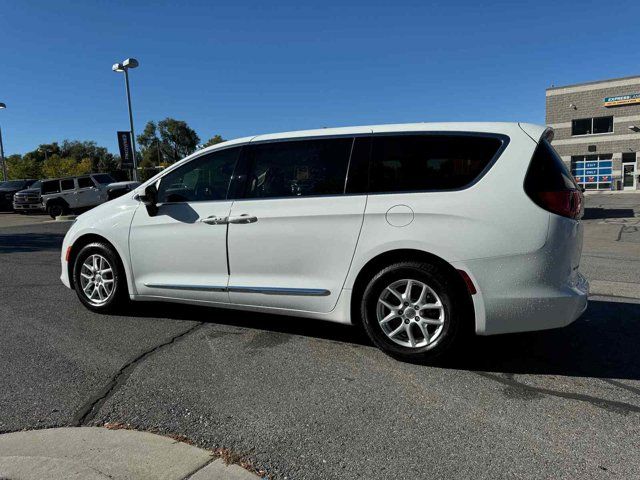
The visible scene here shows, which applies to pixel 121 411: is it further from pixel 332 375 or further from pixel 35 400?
pixel 332 375

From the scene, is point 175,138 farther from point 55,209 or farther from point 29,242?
point 29,242

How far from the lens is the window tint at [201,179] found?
4.43 metres

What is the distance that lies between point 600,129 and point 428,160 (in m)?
41.8

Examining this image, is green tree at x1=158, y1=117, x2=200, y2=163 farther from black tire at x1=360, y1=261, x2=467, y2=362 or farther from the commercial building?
black tire at x1=360, y1=261, x2=467, y2=362

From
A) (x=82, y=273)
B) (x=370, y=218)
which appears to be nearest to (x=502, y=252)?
(x=370, y=218)

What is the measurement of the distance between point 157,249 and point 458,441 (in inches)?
127

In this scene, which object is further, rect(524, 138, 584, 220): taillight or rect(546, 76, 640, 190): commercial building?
rect(546, 76, 640, 190): commercial building

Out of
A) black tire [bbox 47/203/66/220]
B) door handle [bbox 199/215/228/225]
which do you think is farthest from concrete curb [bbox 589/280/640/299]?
black tire [bbox 47/203/66/220]

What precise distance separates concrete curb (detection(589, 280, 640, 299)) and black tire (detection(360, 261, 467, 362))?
3.27 meters

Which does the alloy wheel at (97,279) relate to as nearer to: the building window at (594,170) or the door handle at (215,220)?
the door handle at (215,220)

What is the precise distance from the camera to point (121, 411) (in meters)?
3.01

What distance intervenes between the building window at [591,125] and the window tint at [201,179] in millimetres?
41657

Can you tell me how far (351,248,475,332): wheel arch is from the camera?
3484mm

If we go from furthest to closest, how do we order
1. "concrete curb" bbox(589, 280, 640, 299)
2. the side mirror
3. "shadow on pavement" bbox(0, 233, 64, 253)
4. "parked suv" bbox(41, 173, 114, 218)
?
"parked suv" bbox(41, 173, 114, 218), "shadow on pavement" bbox(0, 233, 64, 253), "concrete curb" bbox(589, 280, 640, 299), the side mirror
